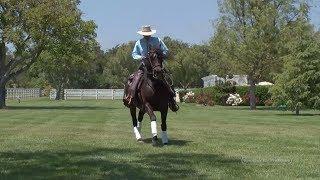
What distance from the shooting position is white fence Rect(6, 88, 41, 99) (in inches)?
3174

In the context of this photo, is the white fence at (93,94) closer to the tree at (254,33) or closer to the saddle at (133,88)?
the tree at (254,33)

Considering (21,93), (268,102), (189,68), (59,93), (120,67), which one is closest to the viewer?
(268,102)

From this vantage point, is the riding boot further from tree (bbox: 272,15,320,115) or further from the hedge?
the hedge

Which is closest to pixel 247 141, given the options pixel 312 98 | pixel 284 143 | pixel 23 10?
pixel 284 143

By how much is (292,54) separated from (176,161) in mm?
25534

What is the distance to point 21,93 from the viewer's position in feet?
281

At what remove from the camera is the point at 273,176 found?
8.62 meters

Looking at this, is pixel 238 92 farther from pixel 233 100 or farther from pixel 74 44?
pixel 74 44

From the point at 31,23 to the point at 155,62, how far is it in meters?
33.5

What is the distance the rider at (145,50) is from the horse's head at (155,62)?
0.21m

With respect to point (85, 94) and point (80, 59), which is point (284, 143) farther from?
point (85, 94)

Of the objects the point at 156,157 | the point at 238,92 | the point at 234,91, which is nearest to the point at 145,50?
the point at 156,157

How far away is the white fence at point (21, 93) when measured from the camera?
80625mm

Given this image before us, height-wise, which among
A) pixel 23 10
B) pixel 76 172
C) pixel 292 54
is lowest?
pixel 76 172
